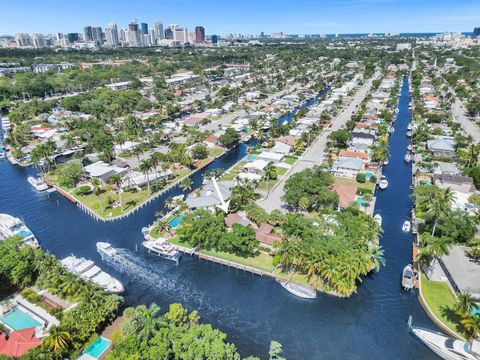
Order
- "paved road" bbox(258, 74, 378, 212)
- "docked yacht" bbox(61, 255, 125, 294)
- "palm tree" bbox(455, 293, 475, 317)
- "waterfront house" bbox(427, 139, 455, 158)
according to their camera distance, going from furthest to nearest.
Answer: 1. "waterfront house" bbox(427, 139, 455, 158)
2. "paved road" bbox(258, 74, 378, 212)
3. "docked yacht" bbox(61, 255, 125, 294)
4. "palm tree" bbox(455, 293, 475, 317)

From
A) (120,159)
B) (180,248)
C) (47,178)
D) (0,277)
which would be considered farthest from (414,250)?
(47,178)

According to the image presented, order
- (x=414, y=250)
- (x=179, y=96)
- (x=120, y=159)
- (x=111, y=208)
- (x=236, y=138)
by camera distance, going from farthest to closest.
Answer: (x=179, y=96), (x=236, y=138), (x=120, y=159), (x=111, y=208), (x=414, y=250)

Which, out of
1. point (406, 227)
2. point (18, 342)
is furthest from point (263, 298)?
point (406, 227)

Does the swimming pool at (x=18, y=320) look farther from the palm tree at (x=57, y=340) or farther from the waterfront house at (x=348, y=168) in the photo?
the waterfront house at (x=348, y=168)

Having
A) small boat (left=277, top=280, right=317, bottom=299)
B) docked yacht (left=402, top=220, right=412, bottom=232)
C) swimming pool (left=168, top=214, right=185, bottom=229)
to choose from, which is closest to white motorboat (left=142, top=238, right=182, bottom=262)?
swimming pool (left=168, top=214, right=185, bottom=229)

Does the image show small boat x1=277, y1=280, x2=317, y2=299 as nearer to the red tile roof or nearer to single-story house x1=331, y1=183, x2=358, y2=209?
single-story house x1=331, y1=183, x2=358, y2=209

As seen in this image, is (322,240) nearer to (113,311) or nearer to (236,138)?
(113,311)
